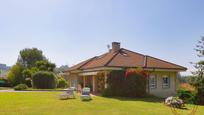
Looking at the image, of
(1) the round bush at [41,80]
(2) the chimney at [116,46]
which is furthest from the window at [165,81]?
(1) the round bush at [41,80]

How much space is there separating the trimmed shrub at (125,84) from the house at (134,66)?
1.34m

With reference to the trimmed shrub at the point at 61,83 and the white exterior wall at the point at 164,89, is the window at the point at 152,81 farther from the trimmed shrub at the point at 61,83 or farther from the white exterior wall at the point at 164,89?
the trimmed shrub at the point at 61,83

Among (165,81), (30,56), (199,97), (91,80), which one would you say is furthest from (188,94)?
(30,56)

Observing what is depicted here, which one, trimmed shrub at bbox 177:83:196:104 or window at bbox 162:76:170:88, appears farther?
window at bbox 162:76:170:88

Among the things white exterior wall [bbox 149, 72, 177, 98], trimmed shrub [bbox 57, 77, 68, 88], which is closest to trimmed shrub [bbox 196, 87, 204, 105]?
white exterior wall [bbox 149, 72, 177, 98]

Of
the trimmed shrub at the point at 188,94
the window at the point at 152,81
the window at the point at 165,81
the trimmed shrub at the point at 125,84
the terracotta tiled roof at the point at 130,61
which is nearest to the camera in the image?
the trimmed shrub at the point at 188,94

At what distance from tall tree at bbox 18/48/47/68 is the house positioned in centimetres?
6588

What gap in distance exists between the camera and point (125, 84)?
37594 mm

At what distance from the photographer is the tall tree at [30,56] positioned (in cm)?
11251

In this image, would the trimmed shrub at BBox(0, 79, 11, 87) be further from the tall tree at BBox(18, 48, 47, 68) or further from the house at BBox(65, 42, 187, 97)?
the tall tree at BBox(18, 48, 47, 68)

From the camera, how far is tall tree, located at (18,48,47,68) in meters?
113

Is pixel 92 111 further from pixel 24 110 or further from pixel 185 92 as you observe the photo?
pixel 185 92

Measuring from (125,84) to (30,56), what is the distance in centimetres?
8059

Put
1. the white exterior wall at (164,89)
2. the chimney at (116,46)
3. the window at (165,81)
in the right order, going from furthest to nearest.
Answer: the chimney at (116,46)
the window at (165,81)
the white exterior wall at (164,89)
